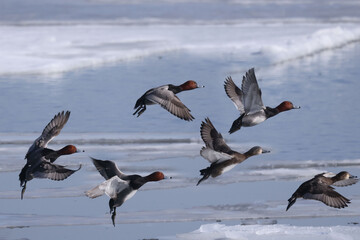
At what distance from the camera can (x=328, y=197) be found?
635 cm

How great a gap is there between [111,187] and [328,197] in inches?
64.5

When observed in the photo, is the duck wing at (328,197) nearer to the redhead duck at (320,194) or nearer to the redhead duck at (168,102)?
the redhead duck at (320,194)

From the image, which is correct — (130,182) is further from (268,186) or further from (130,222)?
(268,186)

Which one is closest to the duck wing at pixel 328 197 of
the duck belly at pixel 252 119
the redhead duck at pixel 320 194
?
the redhead duck at pixel 320 194

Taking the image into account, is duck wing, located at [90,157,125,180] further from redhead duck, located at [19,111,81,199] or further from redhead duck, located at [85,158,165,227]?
redhead duck, located at [19,111,81,199]

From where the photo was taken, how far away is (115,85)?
13227 millimetres

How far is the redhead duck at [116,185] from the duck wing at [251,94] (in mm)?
1358

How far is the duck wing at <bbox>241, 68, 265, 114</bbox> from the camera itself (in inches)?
285

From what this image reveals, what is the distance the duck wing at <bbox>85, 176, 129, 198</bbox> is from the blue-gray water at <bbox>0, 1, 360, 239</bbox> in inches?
17.3

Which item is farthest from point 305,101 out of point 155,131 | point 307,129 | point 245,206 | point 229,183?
point 245,206

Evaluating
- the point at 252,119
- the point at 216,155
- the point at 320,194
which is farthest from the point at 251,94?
the point at 320,194

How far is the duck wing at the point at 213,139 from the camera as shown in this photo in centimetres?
675

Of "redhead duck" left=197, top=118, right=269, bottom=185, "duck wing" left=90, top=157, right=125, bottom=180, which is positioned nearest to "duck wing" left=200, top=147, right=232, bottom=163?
"redhead duck" left=197, top=118, right=269, bottom=185

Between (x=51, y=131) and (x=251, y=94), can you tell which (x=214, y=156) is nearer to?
(x=251, y=94)
